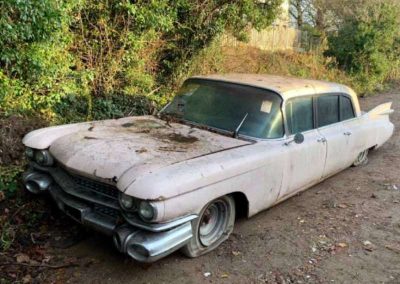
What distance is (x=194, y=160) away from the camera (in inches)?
153

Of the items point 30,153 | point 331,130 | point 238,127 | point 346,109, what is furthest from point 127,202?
point 346,109

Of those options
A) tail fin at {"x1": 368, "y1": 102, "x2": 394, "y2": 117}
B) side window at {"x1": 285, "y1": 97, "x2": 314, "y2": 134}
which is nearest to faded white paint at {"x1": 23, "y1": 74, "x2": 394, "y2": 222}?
side window at {"x1": 285, "y1": 97, "x2": 314, "y2": 134}

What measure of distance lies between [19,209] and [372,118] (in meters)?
5.55

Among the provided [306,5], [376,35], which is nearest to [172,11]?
[376,35]

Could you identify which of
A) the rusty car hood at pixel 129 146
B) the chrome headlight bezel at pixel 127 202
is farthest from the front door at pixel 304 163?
the chrome headlight bezel at pixel 127 202

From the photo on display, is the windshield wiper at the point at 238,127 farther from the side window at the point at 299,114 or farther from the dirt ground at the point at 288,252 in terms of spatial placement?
the dirt ground at the point at 288,252

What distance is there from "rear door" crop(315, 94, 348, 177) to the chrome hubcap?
1.96 metres

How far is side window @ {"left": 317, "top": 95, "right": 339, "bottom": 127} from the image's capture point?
5703 millimetres

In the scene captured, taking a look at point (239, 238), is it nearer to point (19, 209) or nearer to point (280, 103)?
point (280, 103)

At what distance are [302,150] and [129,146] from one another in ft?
6.93

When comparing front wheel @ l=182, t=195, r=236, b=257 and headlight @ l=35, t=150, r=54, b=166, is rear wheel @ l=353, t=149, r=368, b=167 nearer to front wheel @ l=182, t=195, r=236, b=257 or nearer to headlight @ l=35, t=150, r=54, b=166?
front wheel @ l=182, t=195, r=236, b=257

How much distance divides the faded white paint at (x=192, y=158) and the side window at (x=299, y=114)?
0.33 feet

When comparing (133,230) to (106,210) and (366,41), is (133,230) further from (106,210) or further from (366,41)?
(366,41)

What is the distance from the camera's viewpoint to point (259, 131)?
4.79m
